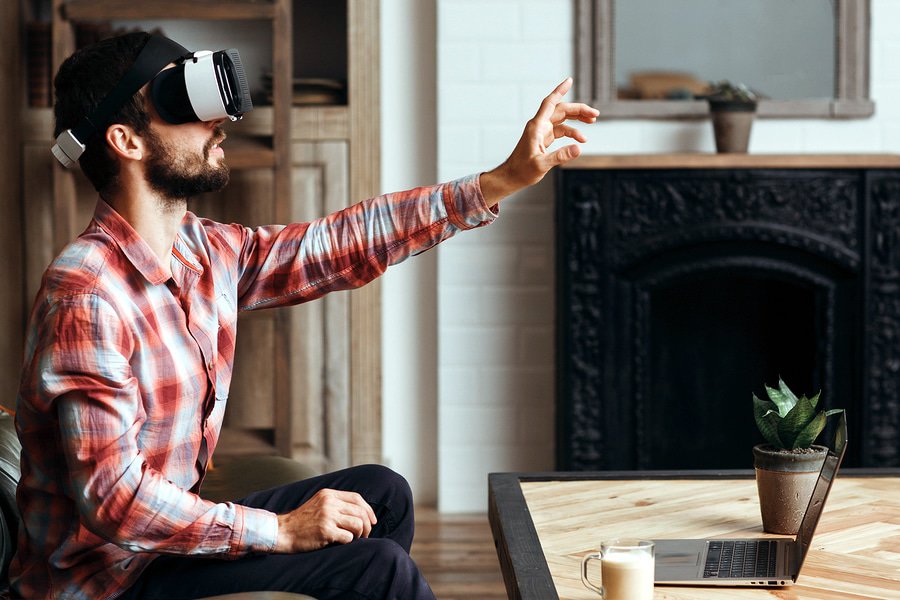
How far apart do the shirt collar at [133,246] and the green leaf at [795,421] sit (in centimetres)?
99

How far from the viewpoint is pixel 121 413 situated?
1404 millimetres

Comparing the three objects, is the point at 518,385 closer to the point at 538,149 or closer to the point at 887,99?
the point at 887,99

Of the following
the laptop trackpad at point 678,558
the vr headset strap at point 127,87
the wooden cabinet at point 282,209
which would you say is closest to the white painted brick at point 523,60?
the wooden cabinet at point 282,209

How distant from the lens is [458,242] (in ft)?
12.0

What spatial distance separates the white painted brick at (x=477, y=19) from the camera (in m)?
3.57

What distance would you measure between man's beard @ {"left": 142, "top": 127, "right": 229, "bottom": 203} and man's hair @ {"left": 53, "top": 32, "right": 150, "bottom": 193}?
0.04 meters

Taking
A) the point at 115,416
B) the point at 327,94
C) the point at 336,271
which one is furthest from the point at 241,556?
the point at 327,94

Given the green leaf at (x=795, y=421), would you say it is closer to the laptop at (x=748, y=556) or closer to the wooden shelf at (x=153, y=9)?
the laptop at (x=748, y=556)

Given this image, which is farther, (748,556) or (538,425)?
(538,425)

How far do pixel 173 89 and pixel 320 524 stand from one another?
26.2 inches

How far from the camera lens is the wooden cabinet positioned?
3447 mm

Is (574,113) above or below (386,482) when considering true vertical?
above

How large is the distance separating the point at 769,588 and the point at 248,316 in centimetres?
245

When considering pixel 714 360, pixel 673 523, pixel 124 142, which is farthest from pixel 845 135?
pixel 124 142
